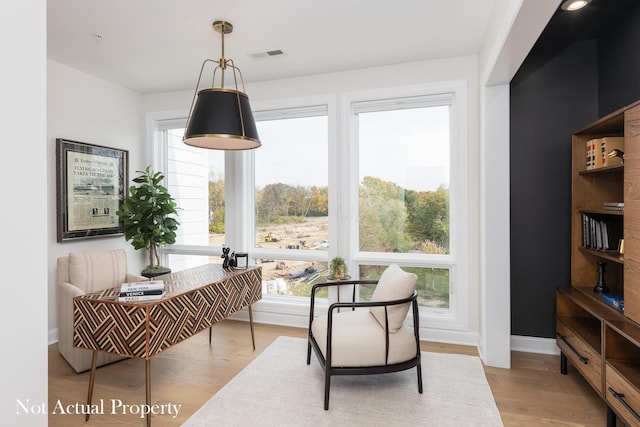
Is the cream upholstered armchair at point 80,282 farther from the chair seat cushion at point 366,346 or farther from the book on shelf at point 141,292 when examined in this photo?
the chair seat cushion at point 366,346

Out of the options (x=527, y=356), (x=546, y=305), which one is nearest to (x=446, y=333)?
(x=527, y=356)

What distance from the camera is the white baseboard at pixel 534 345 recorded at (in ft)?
10.5

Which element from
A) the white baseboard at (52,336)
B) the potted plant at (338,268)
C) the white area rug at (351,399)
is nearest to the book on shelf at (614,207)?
the white area rug at (351,399)

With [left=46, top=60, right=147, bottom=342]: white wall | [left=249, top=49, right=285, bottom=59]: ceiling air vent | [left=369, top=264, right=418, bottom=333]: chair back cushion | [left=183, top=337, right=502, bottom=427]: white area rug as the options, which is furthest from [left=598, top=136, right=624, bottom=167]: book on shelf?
[left=46, top=60, right=147, bottom=342]: white wall

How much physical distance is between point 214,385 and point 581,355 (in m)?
2.52

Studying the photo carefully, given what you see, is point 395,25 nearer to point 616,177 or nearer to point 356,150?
point 356,150

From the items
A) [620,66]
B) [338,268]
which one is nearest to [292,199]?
[338,268]

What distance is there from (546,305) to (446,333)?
2.94ft

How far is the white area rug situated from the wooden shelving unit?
65 centimetres

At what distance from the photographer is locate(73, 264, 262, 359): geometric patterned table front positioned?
82.3 inches

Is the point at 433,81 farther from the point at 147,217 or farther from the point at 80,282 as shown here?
the point at 80,282

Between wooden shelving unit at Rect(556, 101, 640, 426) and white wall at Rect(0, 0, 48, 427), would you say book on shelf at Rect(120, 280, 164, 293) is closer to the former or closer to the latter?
white wall at Rect(0, 0, 48, 427)

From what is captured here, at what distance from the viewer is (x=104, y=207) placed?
4051mm

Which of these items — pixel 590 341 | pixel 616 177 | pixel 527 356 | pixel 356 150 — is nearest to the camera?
pixel 590 341
